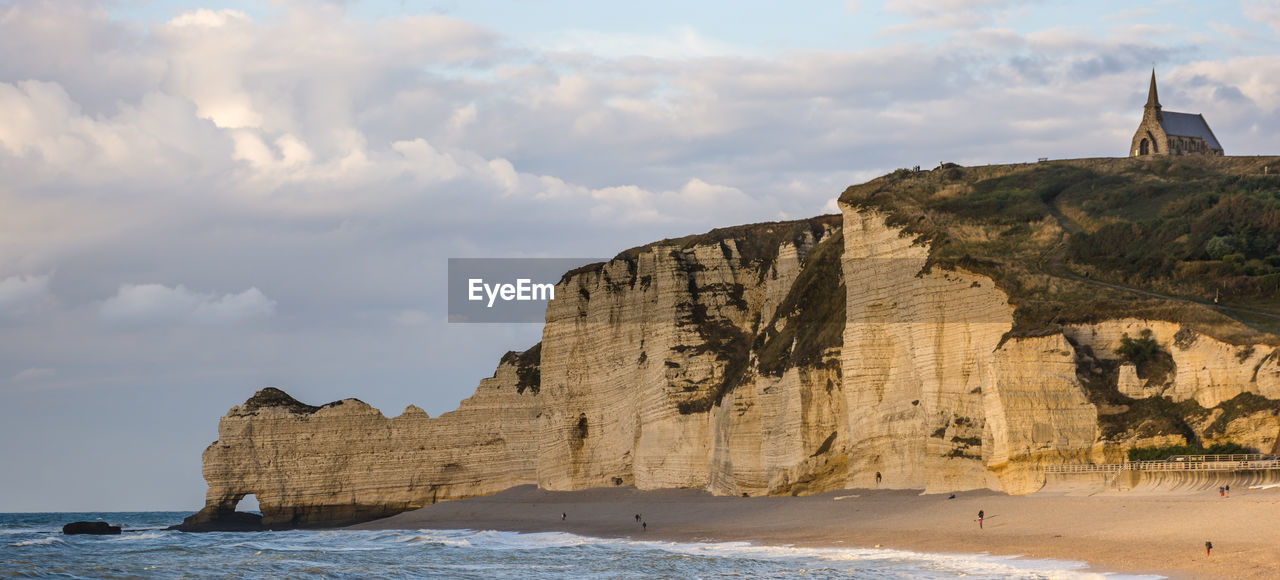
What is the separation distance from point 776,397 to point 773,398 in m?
0.18

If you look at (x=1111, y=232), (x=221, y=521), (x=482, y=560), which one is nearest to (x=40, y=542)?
(x=221, y=521)

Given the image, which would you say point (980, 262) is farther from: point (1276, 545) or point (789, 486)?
point (1276, 545)

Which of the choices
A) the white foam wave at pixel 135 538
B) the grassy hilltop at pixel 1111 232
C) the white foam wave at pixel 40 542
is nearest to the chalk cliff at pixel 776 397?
the grassy hilltop at pixel 1111 232

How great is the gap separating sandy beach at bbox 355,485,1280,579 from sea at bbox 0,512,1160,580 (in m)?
1.20

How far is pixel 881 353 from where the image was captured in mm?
48656

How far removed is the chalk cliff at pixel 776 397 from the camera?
38594 mm

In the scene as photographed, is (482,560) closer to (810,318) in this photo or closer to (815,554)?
(815,554)

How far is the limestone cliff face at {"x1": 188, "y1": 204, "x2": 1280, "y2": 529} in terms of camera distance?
38.6 metres

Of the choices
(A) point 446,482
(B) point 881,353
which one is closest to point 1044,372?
(B) point 881,353

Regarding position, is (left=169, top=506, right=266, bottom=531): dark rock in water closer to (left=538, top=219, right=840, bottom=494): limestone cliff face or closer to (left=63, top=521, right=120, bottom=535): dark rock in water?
(left=63, top=521, right=120, bottom=535): dark rock in water

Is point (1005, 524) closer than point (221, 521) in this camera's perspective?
Yes

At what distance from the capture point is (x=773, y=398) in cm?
5412

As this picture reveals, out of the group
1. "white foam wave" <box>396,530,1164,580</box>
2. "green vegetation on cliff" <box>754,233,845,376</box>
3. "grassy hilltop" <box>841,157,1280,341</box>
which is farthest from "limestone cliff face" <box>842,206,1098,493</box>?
"white foam wave" <box>396,530,1164,580</box>

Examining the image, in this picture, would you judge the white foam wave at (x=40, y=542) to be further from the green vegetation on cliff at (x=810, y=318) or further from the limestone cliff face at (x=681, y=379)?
the green vegetation on cliff at (x=810, y=318)
